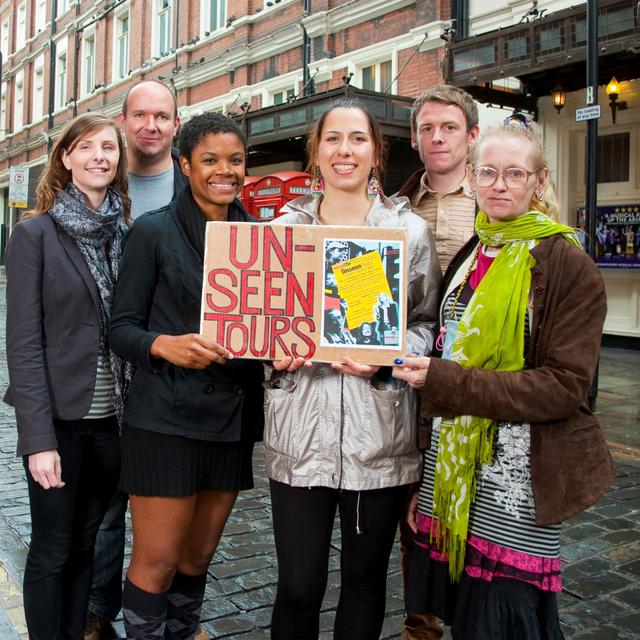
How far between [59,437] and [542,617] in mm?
1721

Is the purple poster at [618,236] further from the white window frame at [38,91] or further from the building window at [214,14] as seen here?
the white window frame at [38,91]

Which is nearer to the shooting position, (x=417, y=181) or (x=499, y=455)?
(x=499, y=455)

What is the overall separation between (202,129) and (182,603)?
1.77m

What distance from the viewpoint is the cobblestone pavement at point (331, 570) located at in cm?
324

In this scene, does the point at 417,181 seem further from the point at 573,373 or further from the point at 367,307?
the point at 573,373

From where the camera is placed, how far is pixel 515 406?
207 cm

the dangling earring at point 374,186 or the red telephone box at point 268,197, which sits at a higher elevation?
the red telephone box at point 268,197

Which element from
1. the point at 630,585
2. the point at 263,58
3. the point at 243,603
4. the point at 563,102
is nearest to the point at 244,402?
the point at 243,603

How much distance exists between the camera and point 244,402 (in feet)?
8.29

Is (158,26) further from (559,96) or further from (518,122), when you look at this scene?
(518,122)

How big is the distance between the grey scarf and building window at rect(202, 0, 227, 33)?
18173 millimetres

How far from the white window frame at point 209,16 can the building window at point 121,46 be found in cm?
557

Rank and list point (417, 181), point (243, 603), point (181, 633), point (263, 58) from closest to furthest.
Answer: point (181, 633)
point (417, 181)
point (243, 603)
point (263, 58)

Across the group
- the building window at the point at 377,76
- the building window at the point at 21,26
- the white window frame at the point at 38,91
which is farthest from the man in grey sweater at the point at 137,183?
the building window at the point at 21,26
